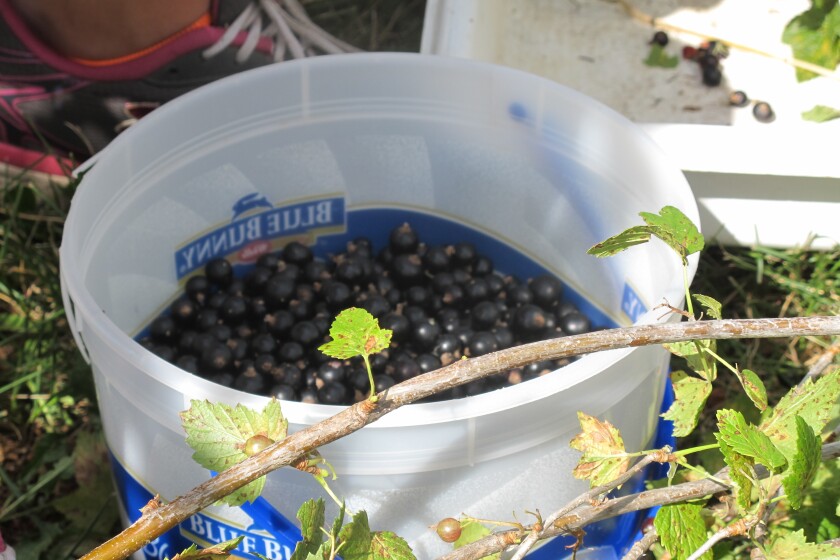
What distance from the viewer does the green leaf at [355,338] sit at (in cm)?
71

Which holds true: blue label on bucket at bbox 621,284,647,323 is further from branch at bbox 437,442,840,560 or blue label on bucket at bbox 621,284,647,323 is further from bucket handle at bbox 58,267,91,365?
bucket handle at bbox 58,267,91,365

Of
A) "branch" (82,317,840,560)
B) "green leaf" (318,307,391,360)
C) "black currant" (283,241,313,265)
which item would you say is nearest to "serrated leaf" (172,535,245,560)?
"branch" (82,317,840,560)

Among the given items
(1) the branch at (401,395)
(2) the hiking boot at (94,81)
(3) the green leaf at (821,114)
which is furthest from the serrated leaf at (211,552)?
(3) the green leaf at (821,114)

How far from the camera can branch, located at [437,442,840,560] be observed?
81 cm

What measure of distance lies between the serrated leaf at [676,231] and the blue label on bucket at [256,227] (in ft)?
2.21

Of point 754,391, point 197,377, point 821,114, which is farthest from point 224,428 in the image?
point 821,114

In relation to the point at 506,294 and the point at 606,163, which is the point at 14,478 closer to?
the point at 506,294

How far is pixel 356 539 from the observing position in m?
0.75

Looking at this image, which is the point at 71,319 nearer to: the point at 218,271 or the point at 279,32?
the point at 218,271

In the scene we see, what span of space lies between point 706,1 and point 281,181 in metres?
0.91

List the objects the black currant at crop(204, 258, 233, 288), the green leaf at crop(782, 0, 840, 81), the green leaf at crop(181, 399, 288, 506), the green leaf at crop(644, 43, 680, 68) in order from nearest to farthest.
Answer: the green leaf at crop(181, 399, 288, 506), the black currant at crop(204, 258, 233, 288), the green leaf at crop(782, 0, 840, 81), the green leaf at crop(644, 43, 680, 68)

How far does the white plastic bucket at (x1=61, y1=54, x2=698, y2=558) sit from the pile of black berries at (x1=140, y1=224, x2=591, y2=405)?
45mm

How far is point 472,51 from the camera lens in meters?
1.53

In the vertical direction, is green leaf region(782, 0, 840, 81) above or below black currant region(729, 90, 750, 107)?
above
